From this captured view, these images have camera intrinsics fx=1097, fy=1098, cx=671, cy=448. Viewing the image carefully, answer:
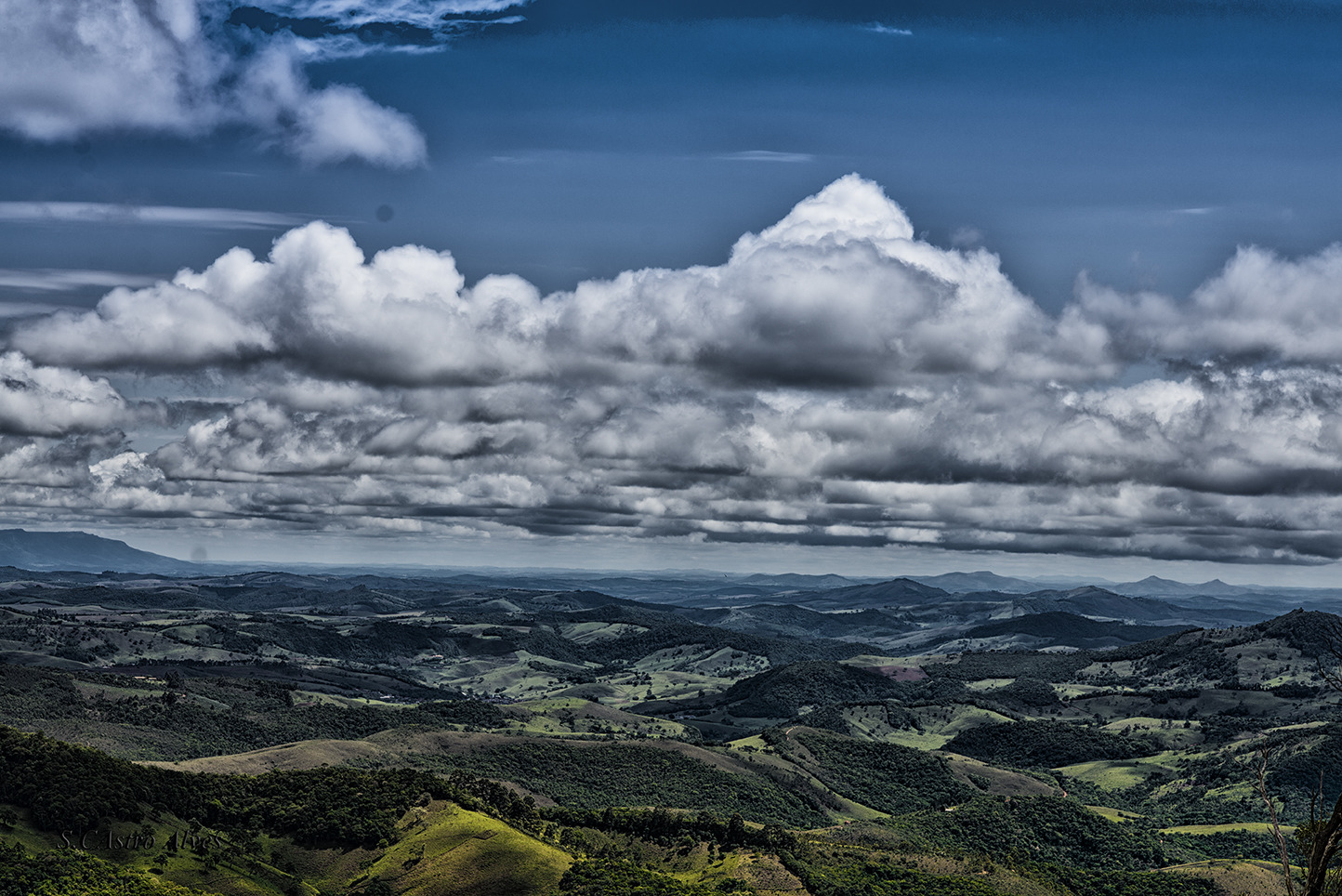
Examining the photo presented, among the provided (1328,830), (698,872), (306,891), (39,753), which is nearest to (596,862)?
(698,872)

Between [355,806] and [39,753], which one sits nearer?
[39,753]

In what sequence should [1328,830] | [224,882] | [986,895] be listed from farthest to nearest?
[986,895], [224,882], [1328,830]

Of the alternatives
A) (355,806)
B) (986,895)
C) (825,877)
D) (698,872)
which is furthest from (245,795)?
(986,895)

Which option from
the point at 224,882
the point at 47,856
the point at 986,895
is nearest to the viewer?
the point at 47,856

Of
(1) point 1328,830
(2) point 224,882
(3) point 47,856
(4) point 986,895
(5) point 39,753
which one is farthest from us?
(4) point 986,895

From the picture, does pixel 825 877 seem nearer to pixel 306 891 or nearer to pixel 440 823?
pixel 440 823

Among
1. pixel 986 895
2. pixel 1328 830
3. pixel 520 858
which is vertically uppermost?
pixel 1328 830

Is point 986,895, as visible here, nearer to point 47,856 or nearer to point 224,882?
point 224,882

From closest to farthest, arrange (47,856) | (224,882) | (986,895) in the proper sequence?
1. (47,856)
2. (224,882)
3. (986,895)

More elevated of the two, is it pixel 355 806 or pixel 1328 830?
pixel 1328 830
